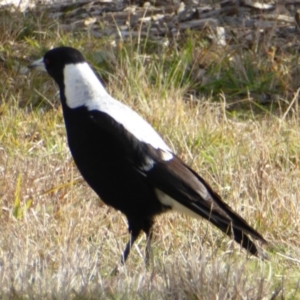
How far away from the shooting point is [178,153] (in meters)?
4.98

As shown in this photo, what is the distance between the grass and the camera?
3330 millimetres

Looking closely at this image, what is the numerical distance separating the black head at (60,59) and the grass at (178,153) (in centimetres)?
44

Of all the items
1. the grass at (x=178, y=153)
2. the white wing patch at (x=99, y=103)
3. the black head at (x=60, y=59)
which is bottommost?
the grass at (x=178, y=153)

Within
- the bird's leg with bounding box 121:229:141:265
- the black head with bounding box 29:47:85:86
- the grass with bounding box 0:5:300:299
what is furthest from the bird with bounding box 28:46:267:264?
the black head with bounding box 29:47:85:86

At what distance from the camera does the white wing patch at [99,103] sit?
414 centimetres

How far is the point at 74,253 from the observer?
11.6ft

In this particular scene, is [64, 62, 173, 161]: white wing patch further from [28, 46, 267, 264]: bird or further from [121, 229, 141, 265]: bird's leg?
[121, 229, 141, 265]: bird's leg

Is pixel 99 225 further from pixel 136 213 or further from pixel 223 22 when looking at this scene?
pixel 223 22

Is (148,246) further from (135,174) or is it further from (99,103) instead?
(99,103)

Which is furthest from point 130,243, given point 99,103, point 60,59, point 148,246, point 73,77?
point 60,59

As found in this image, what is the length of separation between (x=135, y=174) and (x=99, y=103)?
13.9 inches

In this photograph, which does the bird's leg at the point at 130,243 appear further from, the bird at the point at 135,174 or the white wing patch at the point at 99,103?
the white wing patch at the point at 99,103

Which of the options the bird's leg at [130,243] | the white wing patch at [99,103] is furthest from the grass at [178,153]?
the white wing patch at [99,103]

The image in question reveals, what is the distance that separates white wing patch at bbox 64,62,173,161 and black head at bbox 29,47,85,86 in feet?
0.09
